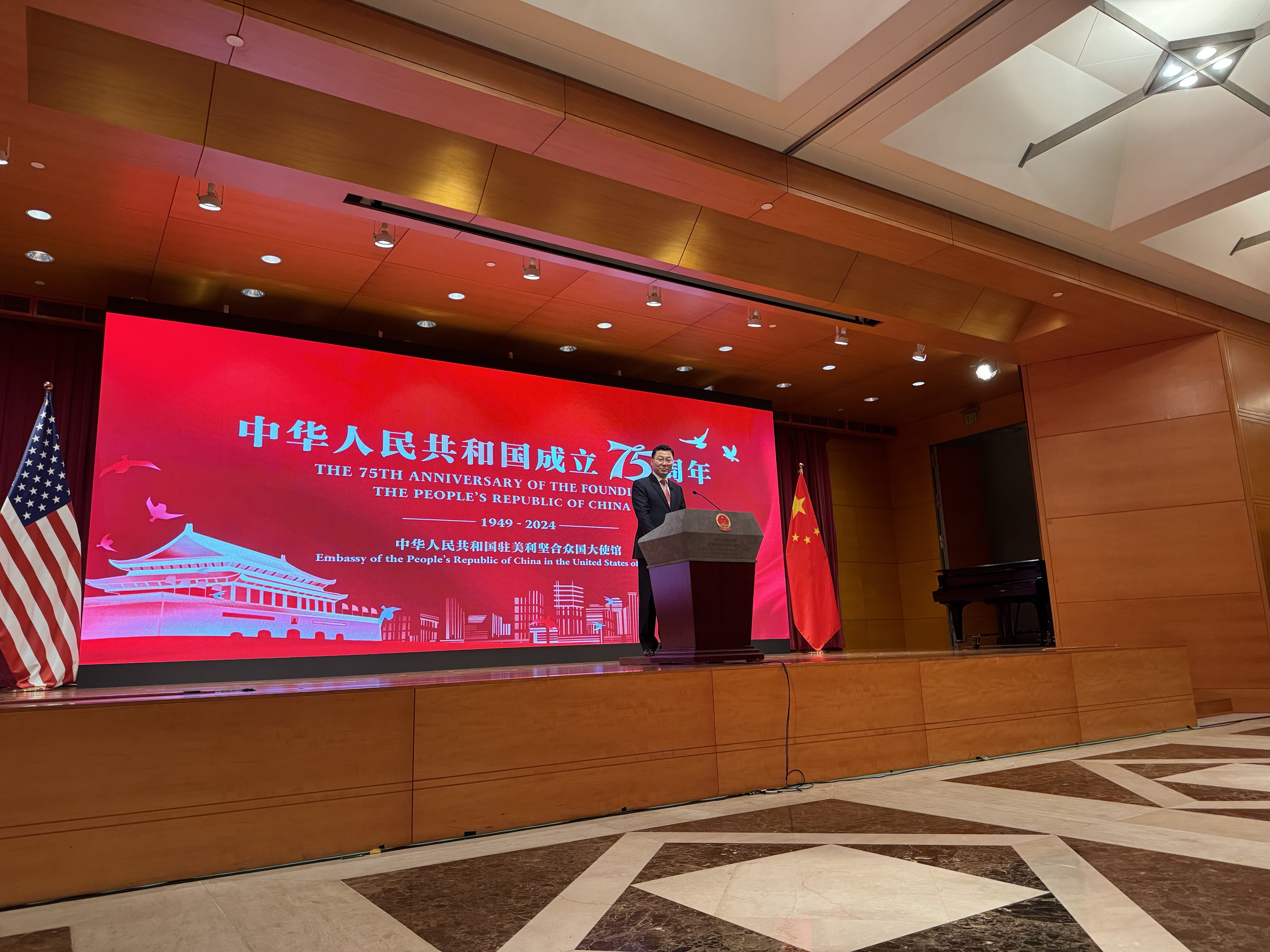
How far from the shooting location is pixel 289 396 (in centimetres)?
635

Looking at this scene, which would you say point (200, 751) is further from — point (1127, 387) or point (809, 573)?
point (1127, 387)

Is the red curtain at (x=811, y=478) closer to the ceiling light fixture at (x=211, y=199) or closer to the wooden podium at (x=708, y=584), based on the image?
the wooden podium at (x=708, y=584)

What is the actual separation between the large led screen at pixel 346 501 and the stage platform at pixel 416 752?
7.40 ft

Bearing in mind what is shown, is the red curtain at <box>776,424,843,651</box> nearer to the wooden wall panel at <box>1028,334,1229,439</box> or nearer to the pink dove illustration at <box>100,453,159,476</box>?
the wooden wall panel at <box>1028,334,1229,439</box>

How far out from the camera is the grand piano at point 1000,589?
24.7 ft

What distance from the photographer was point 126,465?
5.68m

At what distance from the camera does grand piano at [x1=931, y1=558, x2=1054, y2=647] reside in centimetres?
754

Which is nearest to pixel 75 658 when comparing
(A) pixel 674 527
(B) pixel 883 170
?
(A) pixel 674 527

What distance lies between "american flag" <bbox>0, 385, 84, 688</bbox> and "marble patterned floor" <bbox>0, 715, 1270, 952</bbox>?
11.3ft

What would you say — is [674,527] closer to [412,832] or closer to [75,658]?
[412,832]

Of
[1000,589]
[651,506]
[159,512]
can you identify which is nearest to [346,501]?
[159,512]

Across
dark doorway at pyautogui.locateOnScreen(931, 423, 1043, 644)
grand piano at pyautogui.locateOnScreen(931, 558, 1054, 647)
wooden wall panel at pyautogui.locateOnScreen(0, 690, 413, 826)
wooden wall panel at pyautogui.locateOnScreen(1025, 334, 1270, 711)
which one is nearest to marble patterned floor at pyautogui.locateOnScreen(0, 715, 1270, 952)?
wooden wall panel at pyautogui.locateOnScreen(0, 690, 413, 826)

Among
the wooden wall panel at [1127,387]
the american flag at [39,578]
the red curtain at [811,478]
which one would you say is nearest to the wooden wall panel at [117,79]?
the american flag at [39,578]

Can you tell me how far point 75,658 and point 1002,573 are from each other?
744 centimetres
